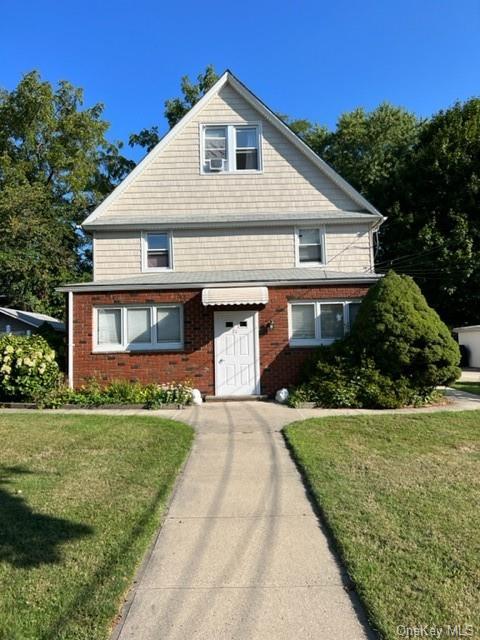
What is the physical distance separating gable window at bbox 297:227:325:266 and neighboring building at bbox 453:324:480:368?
40.5 feet

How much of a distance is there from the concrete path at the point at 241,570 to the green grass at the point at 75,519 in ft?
0.74

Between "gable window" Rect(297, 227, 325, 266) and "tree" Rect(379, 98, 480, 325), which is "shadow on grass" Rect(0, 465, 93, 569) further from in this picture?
"tree" Rect(379, 98, 480, 325)

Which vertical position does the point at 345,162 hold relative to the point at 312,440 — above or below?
above

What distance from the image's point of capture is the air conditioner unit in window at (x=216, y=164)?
15641mm

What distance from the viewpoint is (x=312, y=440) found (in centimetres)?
785

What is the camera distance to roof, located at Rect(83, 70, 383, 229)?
1528 centimetres

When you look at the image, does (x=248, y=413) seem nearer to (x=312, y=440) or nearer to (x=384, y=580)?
(x=312, y=440)

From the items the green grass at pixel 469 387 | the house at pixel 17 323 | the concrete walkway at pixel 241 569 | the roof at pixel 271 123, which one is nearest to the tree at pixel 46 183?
the house at pixel 17 323

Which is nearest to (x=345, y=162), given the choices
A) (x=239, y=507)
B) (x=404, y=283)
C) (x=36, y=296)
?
(x=36, y=296)

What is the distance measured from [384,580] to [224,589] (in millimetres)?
1127

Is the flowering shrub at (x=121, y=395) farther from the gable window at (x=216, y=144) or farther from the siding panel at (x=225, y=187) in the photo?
the gable window at (x=216, y=144)

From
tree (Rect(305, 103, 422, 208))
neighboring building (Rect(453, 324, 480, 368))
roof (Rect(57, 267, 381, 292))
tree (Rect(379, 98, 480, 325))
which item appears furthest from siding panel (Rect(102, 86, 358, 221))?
tree (Rect(305, 103, 422, 208))

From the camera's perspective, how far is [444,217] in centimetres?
2689

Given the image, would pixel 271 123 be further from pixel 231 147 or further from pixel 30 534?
pixel 30 534
